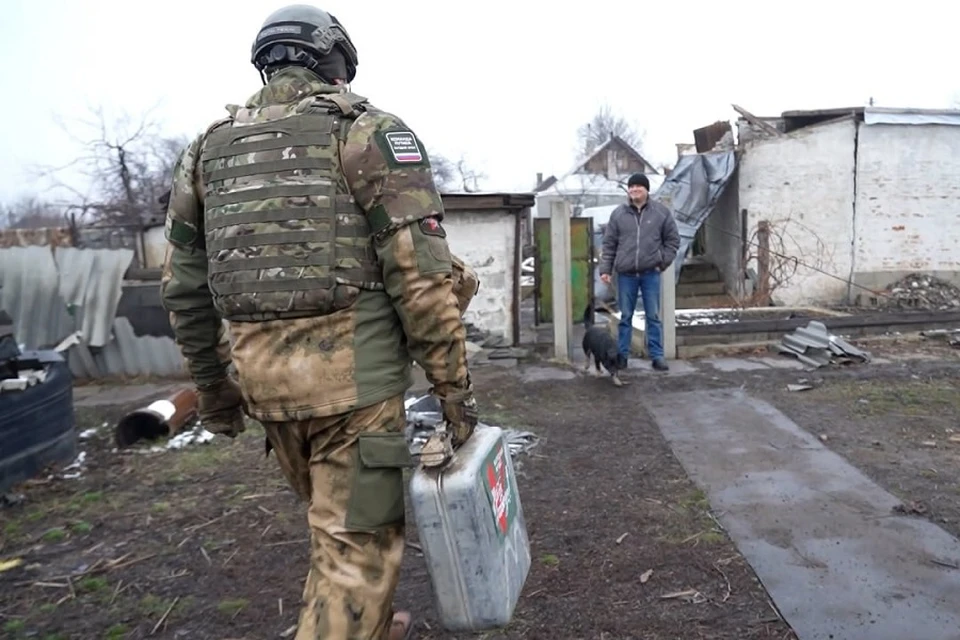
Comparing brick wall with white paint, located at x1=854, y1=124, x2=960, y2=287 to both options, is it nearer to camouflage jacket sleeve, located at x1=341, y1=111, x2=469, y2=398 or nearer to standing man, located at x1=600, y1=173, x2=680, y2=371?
standing man, located at x1=600, y1=173, x2=680, y2=371

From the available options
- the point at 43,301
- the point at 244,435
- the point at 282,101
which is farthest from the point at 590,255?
the point at 282,101

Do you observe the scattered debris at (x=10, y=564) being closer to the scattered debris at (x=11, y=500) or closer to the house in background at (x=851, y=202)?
the scattered debris at (x=11, y=500)

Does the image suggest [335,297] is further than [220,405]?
No

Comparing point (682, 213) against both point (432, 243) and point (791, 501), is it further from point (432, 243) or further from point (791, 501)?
point (432, 243)

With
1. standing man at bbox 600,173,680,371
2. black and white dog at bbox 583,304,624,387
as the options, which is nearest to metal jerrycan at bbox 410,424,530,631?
black and white dog at bbox 583,304,624,387

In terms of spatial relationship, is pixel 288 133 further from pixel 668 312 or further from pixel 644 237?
pixel 668 312

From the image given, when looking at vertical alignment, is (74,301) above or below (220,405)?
below

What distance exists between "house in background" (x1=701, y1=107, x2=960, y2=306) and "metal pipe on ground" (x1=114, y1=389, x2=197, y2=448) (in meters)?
9.47

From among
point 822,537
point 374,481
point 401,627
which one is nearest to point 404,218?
point 374,481

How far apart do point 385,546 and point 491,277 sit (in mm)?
6916

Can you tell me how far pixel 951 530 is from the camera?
130 inches

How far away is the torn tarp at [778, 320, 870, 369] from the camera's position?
716 cm

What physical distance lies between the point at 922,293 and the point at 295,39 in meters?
12.2

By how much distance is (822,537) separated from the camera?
10.9ft
